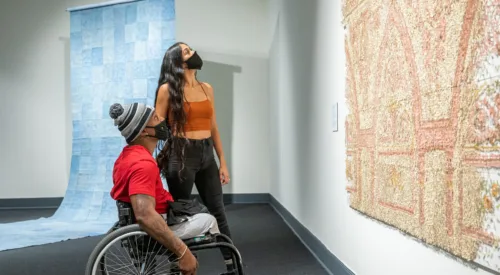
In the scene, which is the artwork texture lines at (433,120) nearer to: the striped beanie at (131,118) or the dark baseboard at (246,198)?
A: the striped beanie at (131,118)

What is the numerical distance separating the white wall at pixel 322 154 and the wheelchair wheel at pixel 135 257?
760 mm

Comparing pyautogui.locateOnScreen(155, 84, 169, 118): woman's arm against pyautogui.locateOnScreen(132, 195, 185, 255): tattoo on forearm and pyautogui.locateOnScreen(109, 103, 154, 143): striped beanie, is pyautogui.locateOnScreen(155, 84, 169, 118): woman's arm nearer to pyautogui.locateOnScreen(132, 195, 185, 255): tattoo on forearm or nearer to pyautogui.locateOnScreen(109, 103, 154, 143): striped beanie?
pyautogui.locateOnScreen(109, 103, 154, 143): striped beanie

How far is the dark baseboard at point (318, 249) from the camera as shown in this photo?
97.6 inches

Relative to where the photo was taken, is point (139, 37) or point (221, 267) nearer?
point (221, 267)

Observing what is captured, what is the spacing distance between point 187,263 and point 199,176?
2.54 ft

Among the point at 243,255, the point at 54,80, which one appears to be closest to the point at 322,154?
the point at 243,255

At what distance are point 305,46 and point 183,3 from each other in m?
3.14

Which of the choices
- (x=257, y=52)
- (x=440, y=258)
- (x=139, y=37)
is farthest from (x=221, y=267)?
(x=257, y=52)

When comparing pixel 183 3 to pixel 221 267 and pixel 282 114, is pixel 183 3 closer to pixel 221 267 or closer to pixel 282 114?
pixel 282 114

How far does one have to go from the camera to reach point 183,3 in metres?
6.07

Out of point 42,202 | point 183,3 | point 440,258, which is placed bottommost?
point 42,202

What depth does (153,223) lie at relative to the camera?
5.05 ft

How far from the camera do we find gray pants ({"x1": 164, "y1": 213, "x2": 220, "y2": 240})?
163cm

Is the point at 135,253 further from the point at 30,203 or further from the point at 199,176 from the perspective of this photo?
the point at 30,203
